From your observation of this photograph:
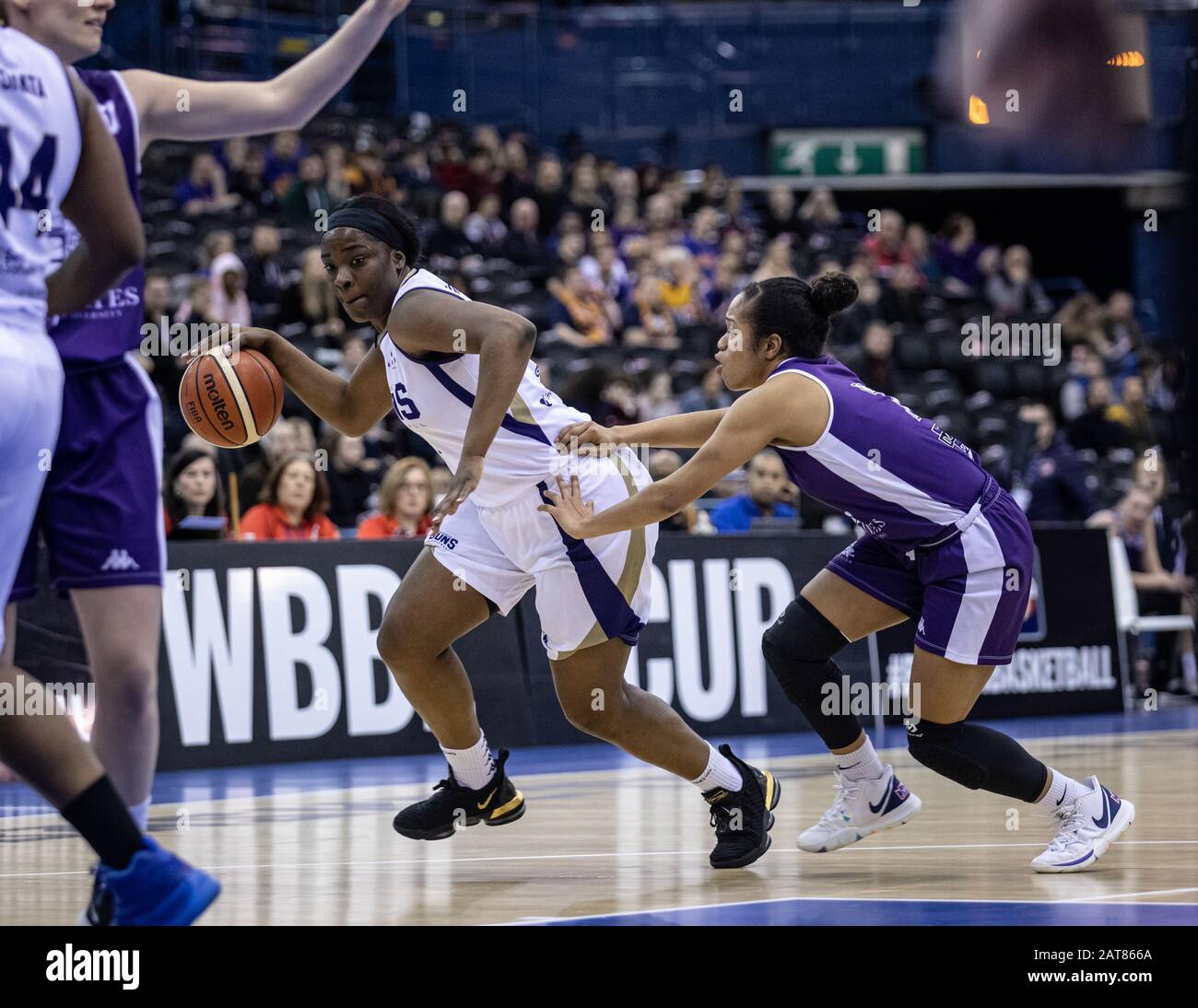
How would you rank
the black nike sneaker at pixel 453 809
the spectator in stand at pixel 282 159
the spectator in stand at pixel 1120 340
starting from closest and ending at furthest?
the black nike sneaker at pixel 453 809, the spectator in stand at pixel 282 159, the spectator in stand at pixel 1120 340

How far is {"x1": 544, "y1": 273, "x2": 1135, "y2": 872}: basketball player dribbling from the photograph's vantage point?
490cm

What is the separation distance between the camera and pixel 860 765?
544 cm

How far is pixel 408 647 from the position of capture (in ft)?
16.9

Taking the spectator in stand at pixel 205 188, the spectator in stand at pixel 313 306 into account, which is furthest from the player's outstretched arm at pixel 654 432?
the spectator in stand at pixel 205 188

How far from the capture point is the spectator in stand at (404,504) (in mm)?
9656

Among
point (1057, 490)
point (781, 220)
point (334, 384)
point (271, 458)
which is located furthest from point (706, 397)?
point (334, 384)

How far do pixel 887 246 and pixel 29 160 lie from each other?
15.9 meters

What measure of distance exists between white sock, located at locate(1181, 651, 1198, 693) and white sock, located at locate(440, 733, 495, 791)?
8.75 m

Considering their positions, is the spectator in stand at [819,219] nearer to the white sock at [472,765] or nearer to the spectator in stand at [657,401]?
the spectator in stand at [657,401]

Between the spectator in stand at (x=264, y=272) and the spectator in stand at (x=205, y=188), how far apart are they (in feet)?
4.67

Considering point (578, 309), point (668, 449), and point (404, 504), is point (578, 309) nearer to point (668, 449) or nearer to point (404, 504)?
point (404, 504)

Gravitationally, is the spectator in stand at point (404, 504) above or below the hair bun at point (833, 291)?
below
